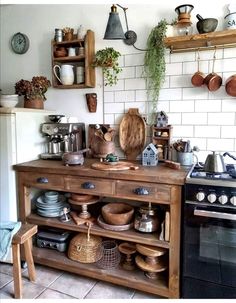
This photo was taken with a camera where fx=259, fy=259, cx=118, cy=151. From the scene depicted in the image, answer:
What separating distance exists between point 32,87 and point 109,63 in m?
0.71

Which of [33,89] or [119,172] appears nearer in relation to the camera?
[119,172]

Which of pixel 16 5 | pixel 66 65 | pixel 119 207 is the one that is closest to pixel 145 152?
pixel 119 207

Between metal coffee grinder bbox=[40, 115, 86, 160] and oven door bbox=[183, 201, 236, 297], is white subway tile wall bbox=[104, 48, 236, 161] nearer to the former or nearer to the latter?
metal coffee grinder bbox=[40, 115, 86, 160]

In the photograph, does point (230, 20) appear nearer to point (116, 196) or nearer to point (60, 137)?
point (116, 196)

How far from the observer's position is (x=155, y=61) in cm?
204

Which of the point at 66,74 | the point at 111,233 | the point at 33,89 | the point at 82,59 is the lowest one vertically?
the point at 111,233

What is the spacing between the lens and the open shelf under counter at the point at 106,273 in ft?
5.76

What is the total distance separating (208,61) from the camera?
1.97m

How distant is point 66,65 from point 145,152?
3.53ft

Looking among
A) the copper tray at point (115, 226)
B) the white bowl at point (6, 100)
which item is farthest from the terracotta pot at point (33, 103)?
the copper tray at point (115, 226)

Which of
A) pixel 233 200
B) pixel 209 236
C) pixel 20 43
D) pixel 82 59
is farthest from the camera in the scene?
pixel 20 43

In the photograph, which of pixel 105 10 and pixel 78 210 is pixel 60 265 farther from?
pixel 105 10

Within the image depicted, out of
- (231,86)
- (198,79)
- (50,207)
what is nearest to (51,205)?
(50,207)

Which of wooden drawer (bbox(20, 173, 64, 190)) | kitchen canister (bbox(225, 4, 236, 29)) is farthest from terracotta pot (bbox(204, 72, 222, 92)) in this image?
wooden drawer (bbox(20, 173, 64, 190))
